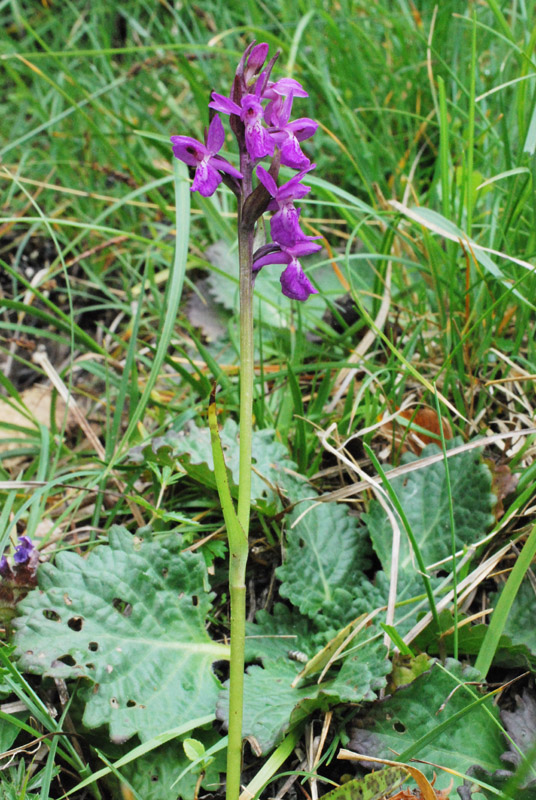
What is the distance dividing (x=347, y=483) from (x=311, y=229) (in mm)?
1273

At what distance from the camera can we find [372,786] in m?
1.35

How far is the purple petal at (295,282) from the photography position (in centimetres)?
148

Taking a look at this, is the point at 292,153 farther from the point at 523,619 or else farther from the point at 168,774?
the point at 168,774

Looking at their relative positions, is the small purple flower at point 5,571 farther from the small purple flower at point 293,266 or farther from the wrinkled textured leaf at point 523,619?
the wrinkled textured leaf at point 523,619

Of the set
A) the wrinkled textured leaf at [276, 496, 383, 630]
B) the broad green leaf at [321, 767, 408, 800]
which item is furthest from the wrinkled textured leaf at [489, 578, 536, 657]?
the broad green leaf at [321, 767, 408, 800]

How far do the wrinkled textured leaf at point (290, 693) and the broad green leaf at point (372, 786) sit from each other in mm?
161

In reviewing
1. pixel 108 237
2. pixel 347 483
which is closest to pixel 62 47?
pixel 108 237

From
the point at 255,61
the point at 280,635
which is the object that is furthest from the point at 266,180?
the point at 280,635

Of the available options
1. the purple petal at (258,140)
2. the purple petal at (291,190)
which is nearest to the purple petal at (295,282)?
the purple petal at (291,190)

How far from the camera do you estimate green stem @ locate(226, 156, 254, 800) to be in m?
1.32

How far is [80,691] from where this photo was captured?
1.57m

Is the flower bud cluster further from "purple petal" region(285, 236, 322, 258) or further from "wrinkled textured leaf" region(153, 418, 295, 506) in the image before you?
"wrinkled textured leaf" region(153, 418, 295, 506)

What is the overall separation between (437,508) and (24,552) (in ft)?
3.82

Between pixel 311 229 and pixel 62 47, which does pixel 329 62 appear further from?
pixel 62 47
